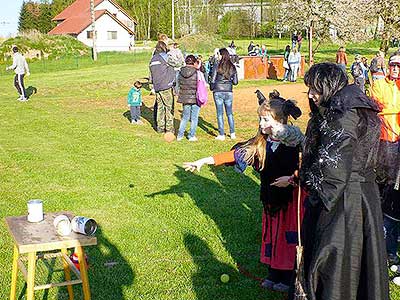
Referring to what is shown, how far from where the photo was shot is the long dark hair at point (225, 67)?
36.6ft

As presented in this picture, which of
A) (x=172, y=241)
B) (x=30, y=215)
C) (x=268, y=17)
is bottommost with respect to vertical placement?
(x=172, y=241)

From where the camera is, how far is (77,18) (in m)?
64.6

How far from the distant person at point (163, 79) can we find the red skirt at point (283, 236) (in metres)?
7.46

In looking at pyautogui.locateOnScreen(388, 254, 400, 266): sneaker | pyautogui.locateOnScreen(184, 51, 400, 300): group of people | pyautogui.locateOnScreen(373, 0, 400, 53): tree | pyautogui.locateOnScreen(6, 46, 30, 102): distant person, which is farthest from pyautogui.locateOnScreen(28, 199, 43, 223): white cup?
pyautogui.locateOnScreen(373, 0, 400, 53): tree

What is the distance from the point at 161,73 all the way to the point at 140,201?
485 cm

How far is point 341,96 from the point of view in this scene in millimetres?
3445

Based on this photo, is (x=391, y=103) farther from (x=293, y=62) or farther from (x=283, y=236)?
(x=293, y=62)

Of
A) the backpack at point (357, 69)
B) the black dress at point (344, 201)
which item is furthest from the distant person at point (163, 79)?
the backpack at point (357, 69)

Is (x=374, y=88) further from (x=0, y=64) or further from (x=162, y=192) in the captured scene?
(x=0, y=64)

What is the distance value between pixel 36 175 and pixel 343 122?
678 cm

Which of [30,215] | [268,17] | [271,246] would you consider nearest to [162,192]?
[271,246]


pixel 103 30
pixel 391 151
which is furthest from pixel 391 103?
pixel 103 30

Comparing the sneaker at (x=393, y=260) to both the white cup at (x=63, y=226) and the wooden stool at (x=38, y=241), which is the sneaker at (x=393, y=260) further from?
the white cup at (x=63, y=226)

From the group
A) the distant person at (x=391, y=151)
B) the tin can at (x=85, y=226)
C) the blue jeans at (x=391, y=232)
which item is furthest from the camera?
the blue jeans at (x=391, y=232)
